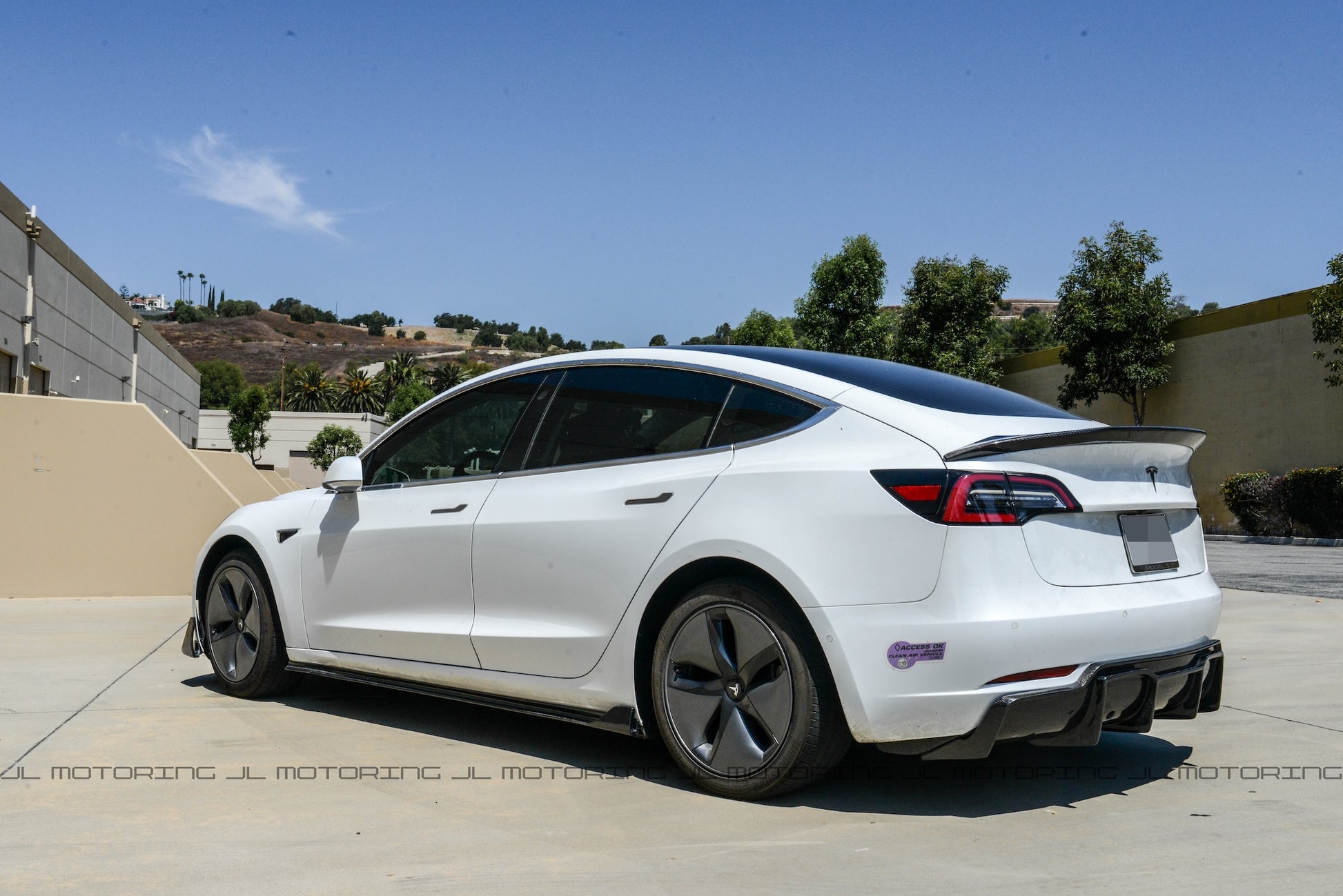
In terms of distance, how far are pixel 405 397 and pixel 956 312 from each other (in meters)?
77.6

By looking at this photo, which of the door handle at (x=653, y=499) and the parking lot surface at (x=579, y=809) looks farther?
the door handle at (x=653, y=499)

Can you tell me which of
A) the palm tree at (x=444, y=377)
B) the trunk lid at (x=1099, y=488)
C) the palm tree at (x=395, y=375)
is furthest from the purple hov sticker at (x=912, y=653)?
the palm tree at (x=395, y=375)

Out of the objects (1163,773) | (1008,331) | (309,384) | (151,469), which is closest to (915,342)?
(151,469)

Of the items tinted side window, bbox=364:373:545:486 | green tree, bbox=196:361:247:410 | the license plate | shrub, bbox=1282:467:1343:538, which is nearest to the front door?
tinted side window, bbox=364:373:545:486

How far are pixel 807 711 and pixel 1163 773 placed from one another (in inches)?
63.4

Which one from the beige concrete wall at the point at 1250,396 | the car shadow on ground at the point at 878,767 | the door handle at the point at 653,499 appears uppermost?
the beige concrete wall at the point at 1250,396

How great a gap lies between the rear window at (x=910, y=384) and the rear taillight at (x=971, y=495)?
1.24 feet

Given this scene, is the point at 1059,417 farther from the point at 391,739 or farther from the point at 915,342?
the point at 915,342

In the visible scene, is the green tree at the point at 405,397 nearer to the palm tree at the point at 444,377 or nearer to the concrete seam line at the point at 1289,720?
the palm tree at the point at 444,377

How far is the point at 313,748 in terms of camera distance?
4711mm

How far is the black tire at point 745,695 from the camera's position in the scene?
3635 millimetres

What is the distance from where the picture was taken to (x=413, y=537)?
493cm

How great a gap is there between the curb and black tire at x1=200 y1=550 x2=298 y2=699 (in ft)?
69.6

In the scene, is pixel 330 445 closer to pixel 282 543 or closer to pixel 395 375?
pixel 395 375
